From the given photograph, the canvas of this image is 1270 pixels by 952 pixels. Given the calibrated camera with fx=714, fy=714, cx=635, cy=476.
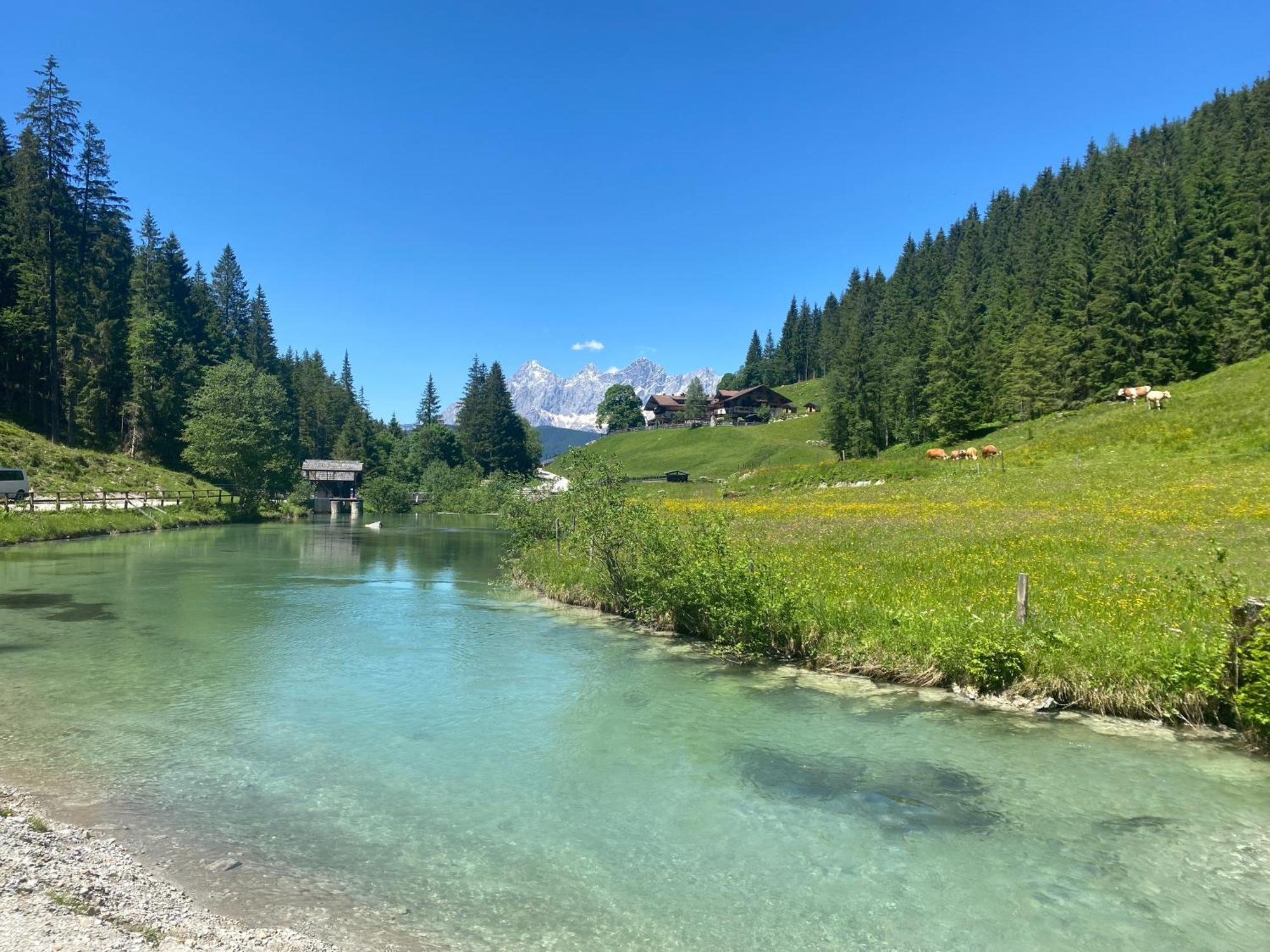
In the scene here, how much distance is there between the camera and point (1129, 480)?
1368 inches

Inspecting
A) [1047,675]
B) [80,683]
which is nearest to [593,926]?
[1047,675]

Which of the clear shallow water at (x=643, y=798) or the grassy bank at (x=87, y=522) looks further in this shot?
the grassy bank at (x=87, y=522)

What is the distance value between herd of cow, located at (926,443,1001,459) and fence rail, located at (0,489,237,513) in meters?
66.9

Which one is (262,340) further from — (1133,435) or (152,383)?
(1133,435)

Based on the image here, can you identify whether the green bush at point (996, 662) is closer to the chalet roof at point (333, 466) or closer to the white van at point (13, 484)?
the white van at point (13, 484)

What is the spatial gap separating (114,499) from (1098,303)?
99201mm

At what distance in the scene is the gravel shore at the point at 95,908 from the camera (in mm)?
5645

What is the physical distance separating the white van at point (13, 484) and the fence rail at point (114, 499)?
593 mm

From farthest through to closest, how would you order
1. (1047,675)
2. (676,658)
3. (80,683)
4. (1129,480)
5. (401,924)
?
(1129,480), (676,658), (80,683), (1047,675), (401,924)

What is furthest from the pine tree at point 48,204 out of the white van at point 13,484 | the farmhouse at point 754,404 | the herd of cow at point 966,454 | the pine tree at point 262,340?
the farmhouse at point 754,404

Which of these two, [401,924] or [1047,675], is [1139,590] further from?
[401,924]

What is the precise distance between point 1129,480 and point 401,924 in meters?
38.5

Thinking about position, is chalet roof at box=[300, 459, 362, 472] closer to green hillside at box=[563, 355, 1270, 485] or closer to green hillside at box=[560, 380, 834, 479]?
green hillside at box=[560, 380, 834, 479]

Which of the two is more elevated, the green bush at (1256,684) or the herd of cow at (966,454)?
the herd of cow at (966,454)
